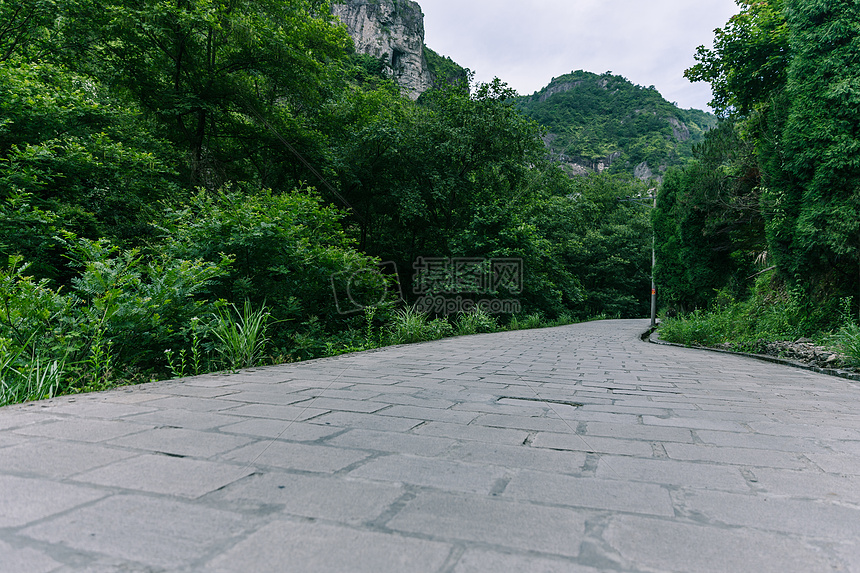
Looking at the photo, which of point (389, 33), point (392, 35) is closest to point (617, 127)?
point (392, 35)

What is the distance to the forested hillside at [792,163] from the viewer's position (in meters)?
6.46

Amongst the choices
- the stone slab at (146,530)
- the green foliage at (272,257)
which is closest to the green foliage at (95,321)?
the green foliage at (272,257)

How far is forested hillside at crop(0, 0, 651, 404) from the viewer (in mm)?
4078

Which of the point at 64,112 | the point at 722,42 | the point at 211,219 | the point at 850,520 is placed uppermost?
the point at 722,42

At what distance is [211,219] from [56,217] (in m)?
3.14

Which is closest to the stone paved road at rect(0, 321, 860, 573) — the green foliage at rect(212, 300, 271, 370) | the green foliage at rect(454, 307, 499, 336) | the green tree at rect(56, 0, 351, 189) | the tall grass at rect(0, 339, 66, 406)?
the tall grass at rect(0, 339, 66, 406)

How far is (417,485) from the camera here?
147cm

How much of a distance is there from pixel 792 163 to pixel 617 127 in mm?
55805

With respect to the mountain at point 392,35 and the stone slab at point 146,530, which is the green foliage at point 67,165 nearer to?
the stone slab at point 146,530

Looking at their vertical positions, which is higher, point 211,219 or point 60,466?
point 211,219

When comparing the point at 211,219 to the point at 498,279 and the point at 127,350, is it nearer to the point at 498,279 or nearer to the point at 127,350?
the point at 127,350

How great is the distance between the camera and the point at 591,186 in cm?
3828

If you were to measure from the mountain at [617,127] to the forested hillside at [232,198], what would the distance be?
98.7 ft

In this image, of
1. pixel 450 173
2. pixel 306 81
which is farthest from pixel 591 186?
pixel 306 81
